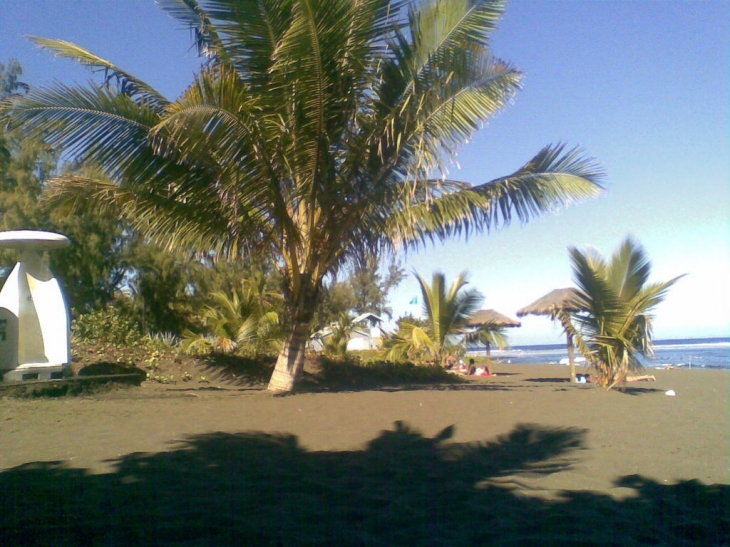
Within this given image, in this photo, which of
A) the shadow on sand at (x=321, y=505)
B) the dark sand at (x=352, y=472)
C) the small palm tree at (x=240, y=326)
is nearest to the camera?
the shadow on sand at (x=321, y=505)

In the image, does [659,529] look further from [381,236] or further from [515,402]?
[381,236]

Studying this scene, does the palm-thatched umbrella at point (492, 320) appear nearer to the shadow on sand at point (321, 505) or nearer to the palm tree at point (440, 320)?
the palm tree at point (440, 320)

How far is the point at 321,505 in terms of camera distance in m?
4.02

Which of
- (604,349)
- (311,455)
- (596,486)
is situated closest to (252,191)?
(311,455)

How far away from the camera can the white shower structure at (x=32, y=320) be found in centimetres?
850

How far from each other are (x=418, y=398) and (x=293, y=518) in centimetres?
518

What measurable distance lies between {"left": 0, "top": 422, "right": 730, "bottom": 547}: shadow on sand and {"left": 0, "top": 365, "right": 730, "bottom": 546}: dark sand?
2cm

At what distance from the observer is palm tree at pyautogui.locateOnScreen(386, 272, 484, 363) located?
1521 centimetres

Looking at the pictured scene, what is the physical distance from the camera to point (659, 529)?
3.84m

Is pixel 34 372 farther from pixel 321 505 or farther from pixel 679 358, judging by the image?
pixel 679 358

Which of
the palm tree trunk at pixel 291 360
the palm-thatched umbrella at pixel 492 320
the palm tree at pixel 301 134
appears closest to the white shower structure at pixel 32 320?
the palm tree at pixel 301 134

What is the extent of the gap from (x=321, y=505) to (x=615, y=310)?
27.7 feet

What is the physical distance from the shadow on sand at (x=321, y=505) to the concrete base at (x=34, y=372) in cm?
408

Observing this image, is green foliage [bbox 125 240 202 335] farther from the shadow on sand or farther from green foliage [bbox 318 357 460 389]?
the shadow on sand
